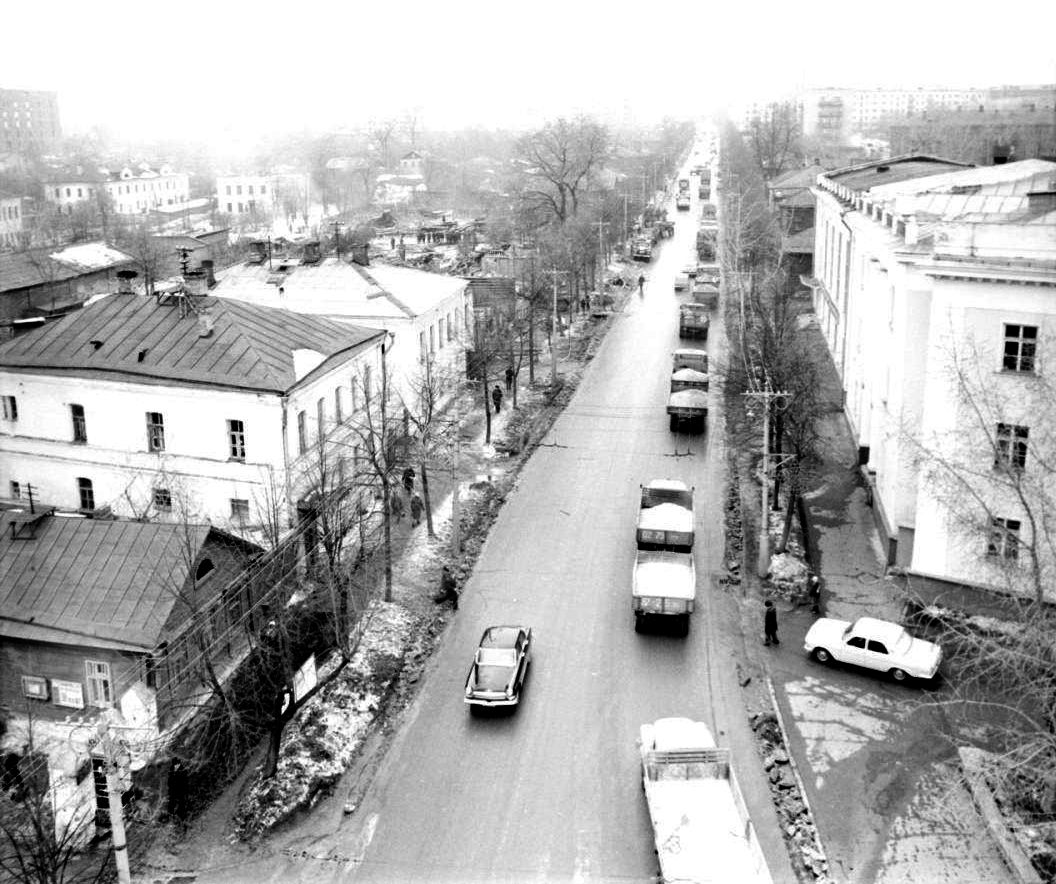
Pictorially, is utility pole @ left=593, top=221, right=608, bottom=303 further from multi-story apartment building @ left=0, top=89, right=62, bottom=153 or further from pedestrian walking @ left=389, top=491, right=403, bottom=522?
multi-story apartment building @ left=0, top=89, right=62, bottom=153

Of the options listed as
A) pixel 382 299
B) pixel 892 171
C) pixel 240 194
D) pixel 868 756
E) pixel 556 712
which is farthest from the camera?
pixel 240 194

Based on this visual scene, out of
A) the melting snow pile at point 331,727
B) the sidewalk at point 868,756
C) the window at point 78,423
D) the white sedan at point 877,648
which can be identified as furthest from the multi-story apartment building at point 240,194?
the white sedan at point 877,648

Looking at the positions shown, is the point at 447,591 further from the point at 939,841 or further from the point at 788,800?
the point at 939,841

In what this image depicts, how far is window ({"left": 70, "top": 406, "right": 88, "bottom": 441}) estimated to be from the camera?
88.8ft

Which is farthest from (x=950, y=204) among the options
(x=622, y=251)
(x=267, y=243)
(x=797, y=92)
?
(x=797, y=92)

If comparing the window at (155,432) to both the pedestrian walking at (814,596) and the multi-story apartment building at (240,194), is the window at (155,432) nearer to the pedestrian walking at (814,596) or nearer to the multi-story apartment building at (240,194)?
the pedestrian walking at (814,596)

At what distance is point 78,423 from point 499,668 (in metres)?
14.0

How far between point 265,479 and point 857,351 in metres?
19.9

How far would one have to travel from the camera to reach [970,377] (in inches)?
835

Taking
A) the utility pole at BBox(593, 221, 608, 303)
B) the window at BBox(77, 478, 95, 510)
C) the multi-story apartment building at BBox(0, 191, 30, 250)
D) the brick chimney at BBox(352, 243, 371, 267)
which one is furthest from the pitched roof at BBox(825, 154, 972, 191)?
the multi-story apartment building at BBox(0, 191, 30, 250)

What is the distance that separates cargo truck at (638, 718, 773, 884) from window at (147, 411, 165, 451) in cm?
1479

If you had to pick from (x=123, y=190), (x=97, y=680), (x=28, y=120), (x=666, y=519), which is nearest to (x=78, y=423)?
(x=97, y=680)

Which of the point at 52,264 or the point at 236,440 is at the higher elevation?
the point at 52,264

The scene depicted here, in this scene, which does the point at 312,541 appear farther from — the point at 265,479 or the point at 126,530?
the point at 126,530
